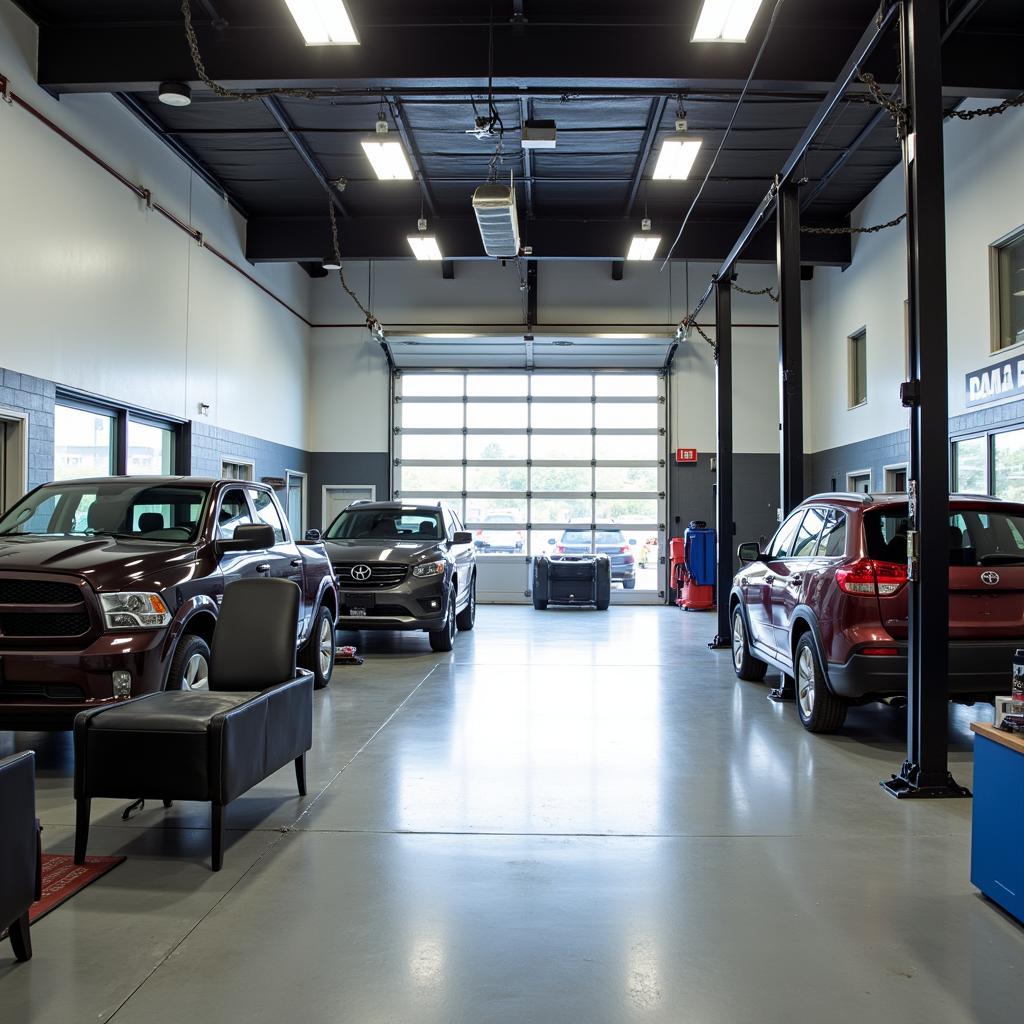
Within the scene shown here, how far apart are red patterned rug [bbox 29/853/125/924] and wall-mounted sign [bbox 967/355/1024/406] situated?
954 centimetres

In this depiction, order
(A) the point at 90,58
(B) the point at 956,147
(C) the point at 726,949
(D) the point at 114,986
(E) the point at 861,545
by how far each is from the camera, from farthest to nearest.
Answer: (B) the point at 956,147
(A) the point at 90,58
(E) the point at 861,545
(C) the point at 726,949
(D) the point at 114,986

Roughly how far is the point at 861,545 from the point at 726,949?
3.25m

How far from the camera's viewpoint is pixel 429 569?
9.38m

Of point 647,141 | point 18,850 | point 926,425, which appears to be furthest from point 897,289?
point 18,850

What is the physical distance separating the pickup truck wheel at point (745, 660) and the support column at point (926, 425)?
329 centimetres

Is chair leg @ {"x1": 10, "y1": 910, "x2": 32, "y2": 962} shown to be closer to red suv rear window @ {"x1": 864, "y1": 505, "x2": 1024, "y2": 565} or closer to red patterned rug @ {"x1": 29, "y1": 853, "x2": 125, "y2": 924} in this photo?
red patterned rug @ {"x1": 29, "y1": 853, "x2": 125, "y2": 924}

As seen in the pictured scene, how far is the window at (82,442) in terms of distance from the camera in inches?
352

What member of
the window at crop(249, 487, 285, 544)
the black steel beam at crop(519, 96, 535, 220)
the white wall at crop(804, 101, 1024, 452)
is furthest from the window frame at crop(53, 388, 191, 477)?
the white wall at crop(804, 101, 1024, 452)

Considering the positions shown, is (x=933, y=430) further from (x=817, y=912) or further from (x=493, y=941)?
(x=493, y=941)

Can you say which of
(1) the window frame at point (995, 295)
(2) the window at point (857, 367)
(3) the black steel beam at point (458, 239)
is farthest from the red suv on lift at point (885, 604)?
(2) the window at point (857, 367)

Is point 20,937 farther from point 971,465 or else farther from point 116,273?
point 971,465

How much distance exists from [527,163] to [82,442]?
6907 mm

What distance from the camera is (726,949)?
289 cm

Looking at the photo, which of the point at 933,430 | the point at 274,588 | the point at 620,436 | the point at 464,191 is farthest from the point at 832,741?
the point at 620,436
